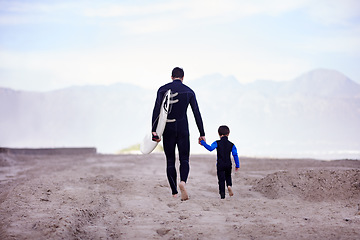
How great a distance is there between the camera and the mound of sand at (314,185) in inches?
270

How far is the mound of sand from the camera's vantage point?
6848 millimetres

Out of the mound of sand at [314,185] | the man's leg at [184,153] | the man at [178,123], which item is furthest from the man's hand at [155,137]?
the mound of sand at [314,185]

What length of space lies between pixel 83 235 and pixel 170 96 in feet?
8.81

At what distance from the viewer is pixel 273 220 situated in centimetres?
510

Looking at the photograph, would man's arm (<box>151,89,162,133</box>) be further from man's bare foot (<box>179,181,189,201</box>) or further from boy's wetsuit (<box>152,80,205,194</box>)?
man's bare foot (<box>179,181,189,201</box>)

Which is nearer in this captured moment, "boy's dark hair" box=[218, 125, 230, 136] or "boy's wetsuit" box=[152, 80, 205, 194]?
"boy's wetsuit" box=[152, 80, 205, 194]

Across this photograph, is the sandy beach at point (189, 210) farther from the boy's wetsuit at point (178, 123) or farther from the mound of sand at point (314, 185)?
the boy's wetsuit at point (178, 123)

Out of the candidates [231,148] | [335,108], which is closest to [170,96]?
[231,148]

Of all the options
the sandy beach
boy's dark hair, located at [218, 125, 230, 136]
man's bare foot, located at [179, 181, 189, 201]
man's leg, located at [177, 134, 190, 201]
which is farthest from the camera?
boy's dark hair, located at [218, 125, 230, 136]

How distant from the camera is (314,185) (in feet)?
23.9

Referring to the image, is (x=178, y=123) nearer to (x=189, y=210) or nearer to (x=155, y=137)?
(x=155, y=137)

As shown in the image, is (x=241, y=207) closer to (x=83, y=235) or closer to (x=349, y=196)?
(x=349, y=196)

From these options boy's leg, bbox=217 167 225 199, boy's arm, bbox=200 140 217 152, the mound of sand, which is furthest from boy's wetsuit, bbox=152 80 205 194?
the mound of sand

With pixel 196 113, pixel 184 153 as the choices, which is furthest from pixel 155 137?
pixel 196 113
